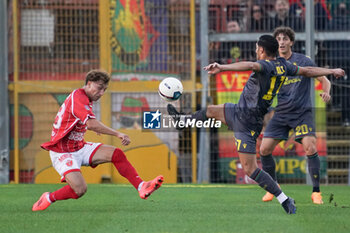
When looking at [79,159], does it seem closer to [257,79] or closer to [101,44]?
[257,79]

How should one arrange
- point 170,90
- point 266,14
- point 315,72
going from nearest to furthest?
1. point 315,72
2. point 170,90
3. point 266,14

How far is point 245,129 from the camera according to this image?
7738 millimetres

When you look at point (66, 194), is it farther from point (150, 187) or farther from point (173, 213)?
point (173, 213)

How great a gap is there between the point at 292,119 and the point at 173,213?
242 cm

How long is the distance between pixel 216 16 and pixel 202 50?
0.71 meters

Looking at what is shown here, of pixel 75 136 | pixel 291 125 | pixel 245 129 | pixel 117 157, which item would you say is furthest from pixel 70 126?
pixel 291 125

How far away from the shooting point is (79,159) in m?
7.78

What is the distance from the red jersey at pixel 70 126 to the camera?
7607mm

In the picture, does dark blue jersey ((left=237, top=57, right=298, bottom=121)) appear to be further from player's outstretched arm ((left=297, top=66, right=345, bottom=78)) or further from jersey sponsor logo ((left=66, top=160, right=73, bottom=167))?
jersey sponsor logo ((left=66, top=160, right=73, bottom=167))

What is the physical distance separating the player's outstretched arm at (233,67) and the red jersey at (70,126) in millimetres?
1512

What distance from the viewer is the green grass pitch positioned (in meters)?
6.53

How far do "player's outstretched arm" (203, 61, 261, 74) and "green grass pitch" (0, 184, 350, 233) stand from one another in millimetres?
1410

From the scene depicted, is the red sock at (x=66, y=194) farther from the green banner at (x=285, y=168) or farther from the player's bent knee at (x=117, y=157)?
the green banner at (x=285, y=168)

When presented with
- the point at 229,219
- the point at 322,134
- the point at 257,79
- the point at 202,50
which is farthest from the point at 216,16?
the point at 229,219
